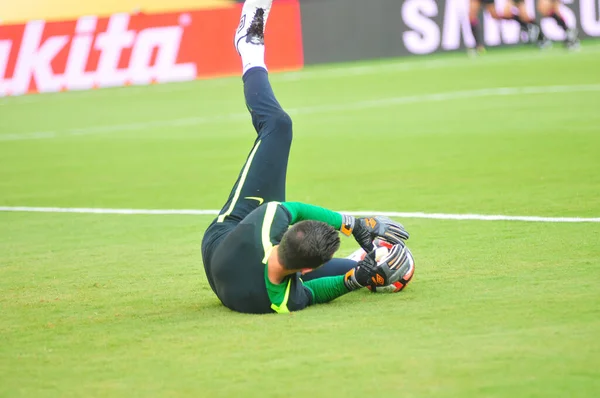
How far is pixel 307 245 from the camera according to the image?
261 inches

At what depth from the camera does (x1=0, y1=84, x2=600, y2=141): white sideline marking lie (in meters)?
21.3

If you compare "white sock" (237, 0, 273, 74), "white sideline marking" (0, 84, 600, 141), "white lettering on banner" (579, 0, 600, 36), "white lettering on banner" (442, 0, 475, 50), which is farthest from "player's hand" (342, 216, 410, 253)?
"white lettering on banner" (579, 0, 600, 36)

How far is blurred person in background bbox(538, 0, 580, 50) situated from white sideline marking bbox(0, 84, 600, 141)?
9.35 metres

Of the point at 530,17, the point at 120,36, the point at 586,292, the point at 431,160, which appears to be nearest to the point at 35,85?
the point at 120,36

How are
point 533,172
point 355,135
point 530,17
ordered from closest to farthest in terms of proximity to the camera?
1. point 533,172
2. point 355,135
3. point 530,17

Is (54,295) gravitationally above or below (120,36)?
below

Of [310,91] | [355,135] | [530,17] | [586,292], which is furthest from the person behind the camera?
[530,17]

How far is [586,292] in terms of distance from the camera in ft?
23.2

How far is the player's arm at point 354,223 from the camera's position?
735 centimetres

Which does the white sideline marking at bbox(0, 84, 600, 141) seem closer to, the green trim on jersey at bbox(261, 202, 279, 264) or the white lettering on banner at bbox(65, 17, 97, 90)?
the white lettering on banner at bbox(65, 17, 97, 90)

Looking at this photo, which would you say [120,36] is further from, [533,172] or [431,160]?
[533,172]

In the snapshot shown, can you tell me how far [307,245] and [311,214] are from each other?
760mm

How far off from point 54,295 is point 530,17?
27.7 m

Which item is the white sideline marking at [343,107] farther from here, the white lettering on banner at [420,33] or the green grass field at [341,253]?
the white lettering on banner at [420,33]
